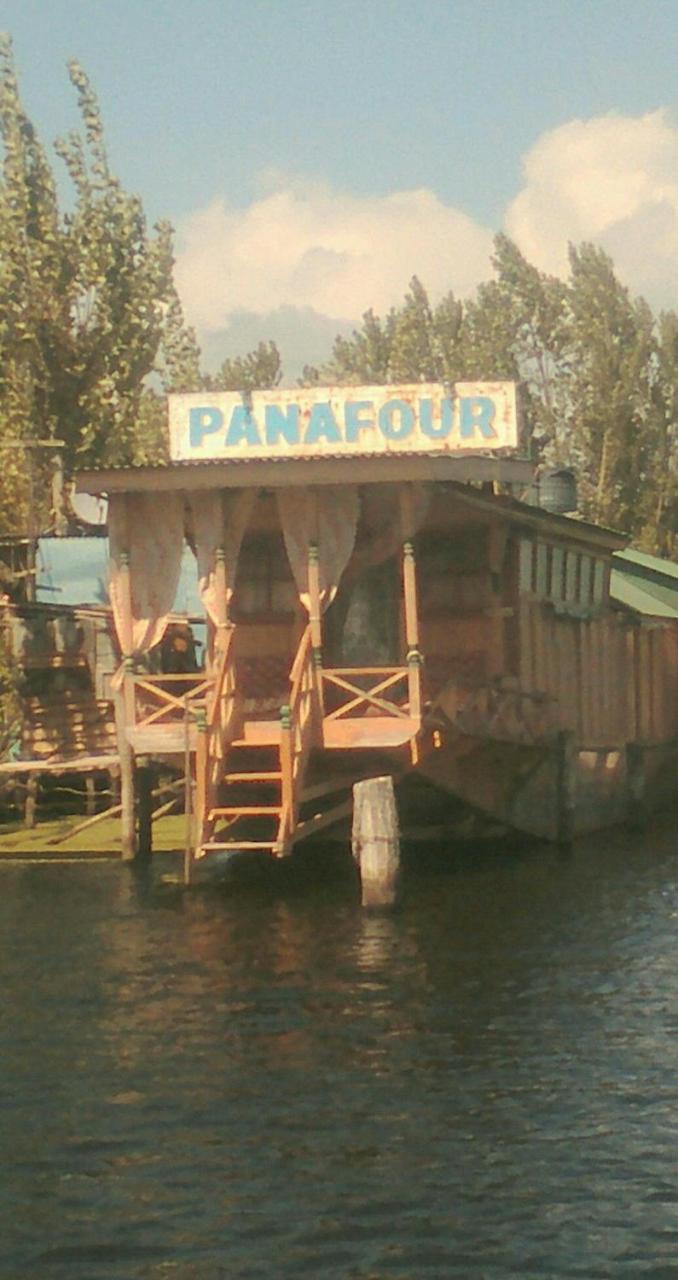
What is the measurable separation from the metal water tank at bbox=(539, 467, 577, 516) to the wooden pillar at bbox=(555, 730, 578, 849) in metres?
14.0

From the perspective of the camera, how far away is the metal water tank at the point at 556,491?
46531mm

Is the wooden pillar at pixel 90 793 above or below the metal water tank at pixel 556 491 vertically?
below

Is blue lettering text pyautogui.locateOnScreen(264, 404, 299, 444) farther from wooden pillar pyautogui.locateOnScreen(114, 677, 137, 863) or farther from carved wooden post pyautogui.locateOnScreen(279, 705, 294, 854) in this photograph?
carved wooden post pyautogui.locateOnScreen(279, 705, 294, 854)

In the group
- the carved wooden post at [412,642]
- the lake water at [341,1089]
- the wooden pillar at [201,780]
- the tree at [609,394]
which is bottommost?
the lake water at [341,1089]

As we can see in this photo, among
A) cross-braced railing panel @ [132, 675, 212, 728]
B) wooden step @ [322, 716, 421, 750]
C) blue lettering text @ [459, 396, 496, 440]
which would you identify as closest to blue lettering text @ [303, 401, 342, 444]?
blue lettering text @ [459, 396, 496, 440]

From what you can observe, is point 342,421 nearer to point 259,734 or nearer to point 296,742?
point 259,734

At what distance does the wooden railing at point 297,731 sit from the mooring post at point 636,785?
39.4 feet

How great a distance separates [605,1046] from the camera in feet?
58.4

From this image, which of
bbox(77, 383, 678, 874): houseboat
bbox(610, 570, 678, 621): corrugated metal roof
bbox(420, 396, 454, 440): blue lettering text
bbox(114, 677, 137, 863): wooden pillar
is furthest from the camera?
bbox(610, 570, 678, 621): corrugated metal roof

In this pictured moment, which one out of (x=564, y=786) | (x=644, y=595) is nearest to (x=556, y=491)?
(x=644, y=595)

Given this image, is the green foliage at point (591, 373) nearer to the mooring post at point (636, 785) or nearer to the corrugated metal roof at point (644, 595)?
the corrugated metal roof at point (644, 595)

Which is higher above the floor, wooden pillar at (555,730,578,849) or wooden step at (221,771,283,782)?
wooden step at (221,771,283,782)

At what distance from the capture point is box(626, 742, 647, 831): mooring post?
37.0 m

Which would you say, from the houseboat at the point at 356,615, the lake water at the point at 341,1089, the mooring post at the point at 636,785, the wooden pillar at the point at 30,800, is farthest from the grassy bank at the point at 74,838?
the mooring post at the point at 636,785
